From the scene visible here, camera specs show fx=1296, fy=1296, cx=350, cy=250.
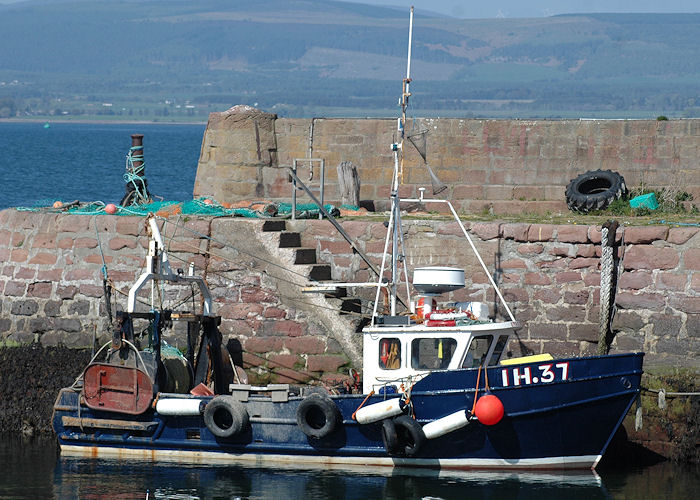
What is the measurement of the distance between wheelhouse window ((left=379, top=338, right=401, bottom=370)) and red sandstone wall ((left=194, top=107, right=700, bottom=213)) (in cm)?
564

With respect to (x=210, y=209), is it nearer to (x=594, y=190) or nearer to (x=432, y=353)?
(x=432, y=353)

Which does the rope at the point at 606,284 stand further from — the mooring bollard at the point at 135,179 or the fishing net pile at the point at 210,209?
the mooring bollard at the point at 135,179

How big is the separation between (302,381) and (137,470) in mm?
2921

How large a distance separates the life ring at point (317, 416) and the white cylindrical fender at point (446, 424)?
39.9 inches

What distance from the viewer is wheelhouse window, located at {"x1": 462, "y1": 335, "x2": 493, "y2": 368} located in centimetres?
1431

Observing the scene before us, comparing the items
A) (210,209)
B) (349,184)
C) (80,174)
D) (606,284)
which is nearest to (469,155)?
(349,184)

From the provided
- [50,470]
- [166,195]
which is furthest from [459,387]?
[166,195]

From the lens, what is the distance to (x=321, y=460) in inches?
567

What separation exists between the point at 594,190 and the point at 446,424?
670 centimetres

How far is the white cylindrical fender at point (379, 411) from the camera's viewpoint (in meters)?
13.8

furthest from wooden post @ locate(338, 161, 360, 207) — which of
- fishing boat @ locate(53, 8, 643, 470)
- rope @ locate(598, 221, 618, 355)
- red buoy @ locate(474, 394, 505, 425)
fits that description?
red buoy @ locate(474, 394, 505, 425)

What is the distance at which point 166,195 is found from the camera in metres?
42.1

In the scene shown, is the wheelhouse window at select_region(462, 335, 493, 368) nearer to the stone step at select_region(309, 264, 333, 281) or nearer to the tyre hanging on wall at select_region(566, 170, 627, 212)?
the stone step at select_region(309, 264, 333, 281)

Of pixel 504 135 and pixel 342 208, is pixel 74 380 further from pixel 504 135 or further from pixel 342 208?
pixel 504 135
